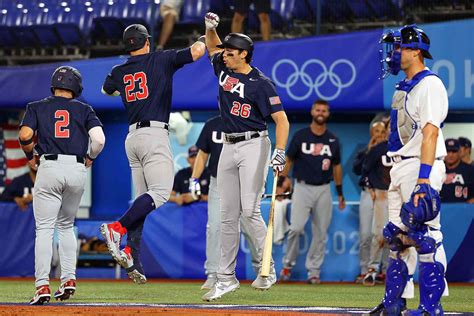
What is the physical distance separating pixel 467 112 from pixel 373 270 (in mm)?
3281

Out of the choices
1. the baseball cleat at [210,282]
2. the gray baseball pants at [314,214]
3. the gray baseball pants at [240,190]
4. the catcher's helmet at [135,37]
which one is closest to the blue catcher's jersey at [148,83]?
the catcher's helmet at [135,37]

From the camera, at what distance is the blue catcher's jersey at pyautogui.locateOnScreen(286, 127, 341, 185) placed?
14.0 m

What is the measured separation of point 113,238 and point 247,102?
66.9 inches

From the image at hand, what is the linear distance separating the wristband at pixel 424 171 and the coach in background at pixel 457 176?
7412 mm

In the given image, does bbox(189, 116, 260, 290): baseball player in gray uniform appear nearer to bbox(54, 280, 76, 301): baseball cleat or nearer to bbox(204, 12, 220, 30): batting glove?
bbox(54, 280, 76, 301): baseball cleat

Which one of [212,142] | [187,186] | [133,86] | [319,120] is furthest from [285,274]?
[133,86]

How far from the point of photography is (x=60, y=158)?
9.48 metres

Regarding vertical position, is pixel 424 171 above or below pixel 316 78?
Answer: below

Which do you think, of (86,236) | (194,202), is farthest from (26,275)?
(194,202)

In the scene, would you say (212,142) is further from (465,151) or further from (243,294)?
(465,151)

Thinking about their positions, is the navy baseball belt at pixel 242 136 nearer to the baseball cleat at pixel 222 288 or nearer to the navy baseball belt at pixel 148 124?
the navy baseball belt at pixel 148 124

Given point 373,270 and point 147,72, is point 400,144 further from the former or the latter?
point 373,270

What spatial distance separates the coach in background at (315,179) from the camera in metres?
14.0

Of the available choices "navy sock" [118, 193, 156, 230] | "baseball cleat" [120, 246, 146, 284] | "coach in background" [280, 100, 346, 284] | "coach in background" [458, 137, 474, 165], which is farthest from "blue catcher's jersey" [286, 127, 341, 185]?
"baseball cleat" [120, 246, 146, 284]
